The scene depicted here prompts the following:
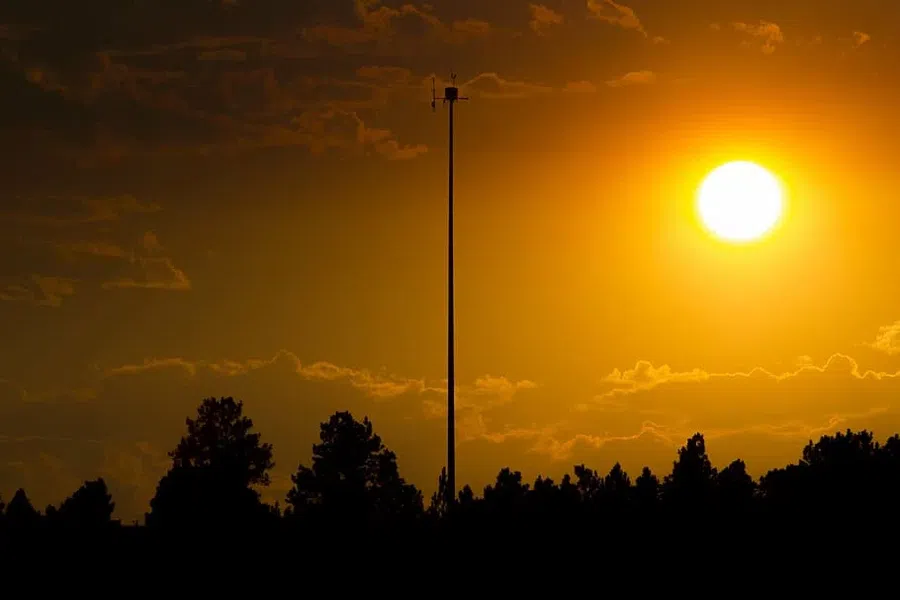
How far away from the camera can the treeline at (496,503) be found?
100750mm

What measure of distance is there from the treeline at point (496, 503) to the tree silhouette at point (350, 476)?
77 mm

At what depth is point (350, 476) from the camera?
478 ft

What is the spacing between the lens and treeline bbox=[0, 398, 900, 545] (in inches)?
3967

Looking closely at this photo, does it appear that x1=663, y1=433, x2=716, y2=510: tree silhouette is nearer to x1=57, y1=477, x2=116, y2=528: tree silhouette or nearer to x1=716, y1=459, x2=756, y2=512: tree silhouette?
x1=716, y1=459, x2=756, y2=512: tree silhouette

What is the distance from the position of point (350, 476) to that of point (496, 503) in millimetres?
39641

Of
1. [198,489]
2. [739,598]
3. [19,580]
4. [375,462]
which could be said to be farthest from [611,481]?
[19,580]

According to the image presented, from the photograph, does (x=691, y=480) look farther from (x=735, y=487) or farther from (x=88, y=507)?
(x=88, y=507)

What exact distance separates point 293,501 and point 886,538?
54.4 m

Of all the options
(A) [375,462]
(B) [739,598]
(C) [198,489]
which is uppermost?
(A) [375,462]

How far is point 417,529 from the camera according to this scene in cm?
10244

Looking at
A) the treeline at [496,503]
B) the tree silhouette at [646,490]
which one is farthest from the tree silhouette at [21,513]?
the tree silhouette at [646,490]

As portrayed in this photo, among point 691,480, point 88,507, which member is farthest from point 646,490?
point 88,507

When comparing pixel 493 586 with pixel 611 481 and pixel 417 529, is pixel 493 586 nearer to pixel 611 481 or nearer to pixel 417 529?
pixel 417 529

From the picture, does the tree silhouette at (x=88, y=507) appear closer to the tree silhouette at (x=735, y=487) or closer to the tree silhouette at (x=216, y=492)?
the tree silhouette at (x=216, y=492)
